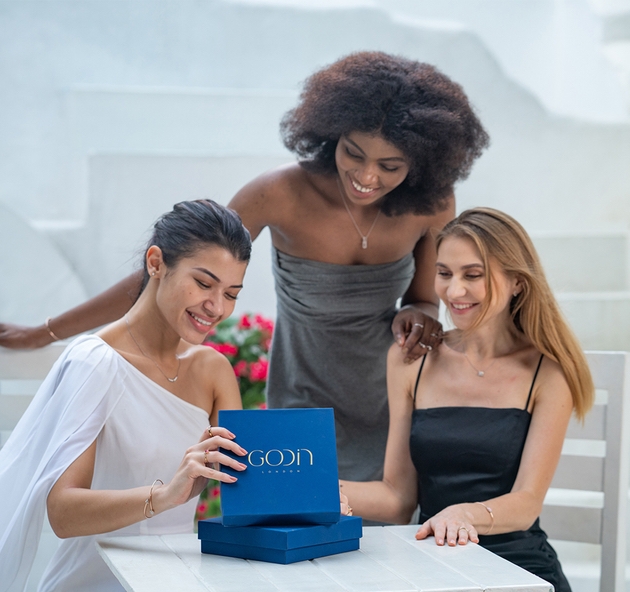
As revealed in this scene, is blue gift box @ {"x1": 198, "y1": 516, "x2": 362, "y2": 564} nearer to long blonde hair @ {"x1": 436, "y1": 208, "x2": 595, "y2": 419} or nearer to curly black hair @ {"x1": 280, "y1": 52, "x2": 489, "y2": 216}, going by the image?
long blonde hair @ {"x1": 436, "y1": 208, "x2": 595, "y2": 419}

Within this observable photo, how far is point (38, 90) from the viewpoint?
15.8ft

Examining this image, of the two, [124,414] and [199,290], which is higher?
[199,290]

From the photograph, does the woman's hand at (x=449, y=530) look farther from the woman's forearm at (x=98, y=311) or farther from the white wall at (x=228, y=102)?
the white wall at (x=228, y=102)

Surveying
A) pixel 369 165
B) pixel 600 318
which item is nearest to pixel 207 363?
pixel 369 165

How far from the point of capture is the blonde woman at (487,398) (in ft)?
6.54

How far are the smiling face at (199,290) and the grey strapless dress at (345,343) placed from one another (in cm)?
60

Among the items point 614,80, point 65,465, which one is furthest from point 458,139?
point 614,80

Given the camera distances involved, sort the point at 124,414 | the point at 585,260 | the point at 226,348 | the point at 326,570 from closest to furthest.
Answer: the point at 326,570 < the point at 124,414 < the point at 226,348 < the point at 585,260

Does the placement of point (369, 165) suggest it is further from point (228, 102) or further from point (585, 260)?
point (585, 260)

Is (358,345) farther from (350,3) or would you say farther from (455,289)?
(350,3)

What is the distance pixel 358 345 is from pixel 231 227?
0.72 metres

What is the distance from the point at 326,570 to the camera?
1396mm

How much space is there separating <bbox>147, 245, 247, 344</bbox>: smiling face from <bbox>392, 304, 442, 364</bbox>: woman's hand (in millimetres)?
552

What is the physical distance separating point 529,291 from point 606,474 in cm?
58
